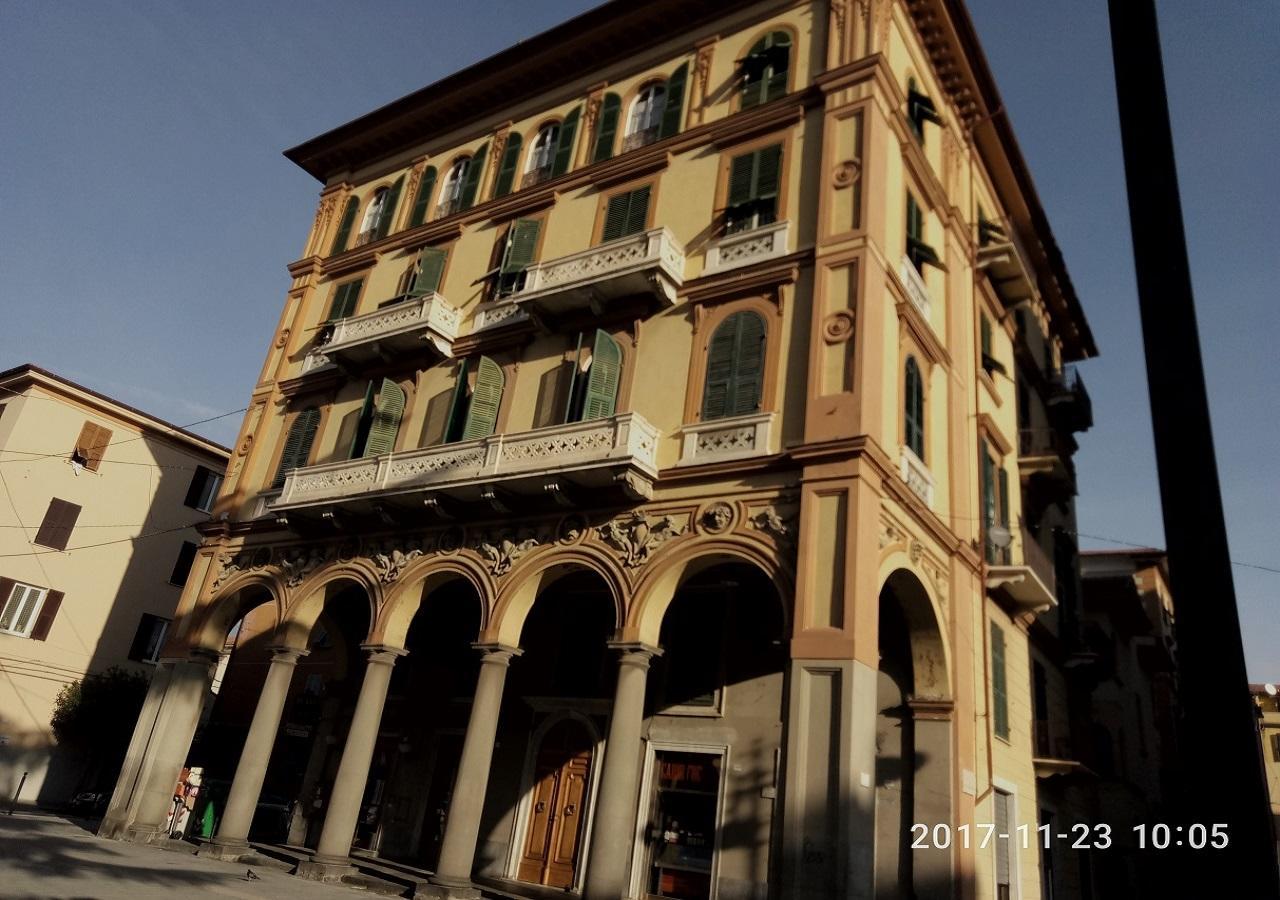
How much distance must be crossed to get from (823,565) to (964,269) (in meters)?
10.7

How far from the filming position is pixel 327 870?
14883 millimetres

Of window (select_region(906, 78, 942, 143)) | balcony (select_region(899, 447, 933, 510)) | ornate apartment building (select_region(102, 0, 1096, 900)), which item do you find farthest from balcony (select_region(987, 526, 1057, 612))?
window (select_region(906, 78, 942, 143))

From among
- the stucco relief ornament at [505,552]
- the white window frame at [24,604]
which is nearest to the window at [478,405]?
the stucco relief ornament at [505,552]

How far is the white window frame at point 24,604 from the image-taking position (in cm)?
2723

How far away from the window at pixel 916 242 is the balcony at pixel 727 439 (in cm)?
543

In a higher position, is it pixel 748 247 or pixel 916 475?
pixel 748 247

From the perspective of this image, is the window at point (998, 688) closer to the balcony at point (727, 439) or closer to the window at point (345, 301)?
the balcony at point (727, 439)

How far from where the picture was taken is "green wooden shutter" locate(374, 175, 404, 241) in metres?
24.4

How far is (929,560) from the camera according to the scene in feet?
51.3

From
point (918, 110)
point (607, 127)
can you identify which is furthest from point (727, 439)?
point (607, 127)

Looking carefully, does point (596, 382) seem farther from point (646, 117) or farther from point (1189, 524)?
point (1189, 524)

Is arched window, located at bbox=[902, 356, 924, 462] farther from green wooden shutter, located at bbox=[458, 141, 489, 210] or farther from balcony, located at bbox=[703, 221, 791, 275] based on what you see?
green wooden shutter, located at bbox=[458, 141, 489, 210]

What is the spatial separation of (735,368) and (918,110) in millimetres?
7856

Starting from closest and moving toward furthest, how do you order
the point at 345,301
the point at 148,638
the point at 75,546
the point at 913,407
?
the point at 913,407
the point at 345,301
the point at 75,546
the point at 148,638
